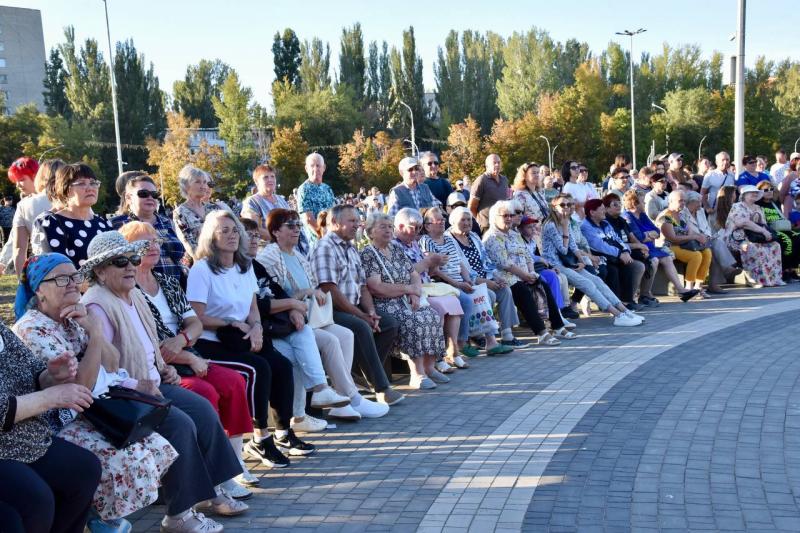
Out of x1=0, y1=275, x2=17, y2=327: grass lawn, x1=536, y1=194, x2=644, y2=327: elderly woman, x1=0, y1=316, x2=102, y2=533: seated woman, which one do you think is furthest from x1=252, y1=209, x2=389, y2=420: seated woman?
x1=0, y1=275, x2=17, y2=327: grass lawn

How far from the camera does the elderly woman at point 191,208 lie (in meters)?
6.82

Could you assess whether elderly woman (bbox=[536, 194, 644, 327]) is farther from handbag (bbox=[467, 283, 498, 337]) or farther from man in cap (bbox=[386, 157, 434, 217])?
handbag (bbox=[467, 283, 498, 337])

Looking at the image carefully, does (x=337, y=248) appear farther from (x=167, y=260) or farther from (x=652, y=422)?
(x=652, y=422)

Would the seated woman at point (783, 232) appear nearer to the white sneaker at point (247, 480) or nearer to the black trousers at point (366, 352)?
the black trousers at point (366, 352)

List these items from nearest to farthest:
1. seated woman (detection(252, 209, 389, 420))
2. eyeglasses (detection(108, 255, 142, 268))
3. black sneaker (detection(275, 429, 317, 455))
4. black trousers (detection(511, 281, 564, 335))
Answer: eyeglasses (detection(108, 255, 142, 268)), black sneaker (detection(275, 429, 317, 455)), seated woman (detection(252, 209, 389, 420)), black trousers (detection(511, 281, 564, 335))

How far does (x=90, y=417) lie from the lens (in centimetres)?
389

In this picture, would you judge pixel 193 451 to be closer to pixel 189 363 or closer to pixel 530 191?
pixel 189 363

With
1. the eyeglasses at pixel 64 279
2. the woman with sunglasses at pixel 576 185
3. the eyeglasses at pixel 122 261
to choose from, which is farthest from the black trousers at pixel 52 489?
the woman with sunglasses at pixel 576 185

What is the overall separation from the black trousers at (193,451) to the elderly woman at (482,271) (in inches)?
191

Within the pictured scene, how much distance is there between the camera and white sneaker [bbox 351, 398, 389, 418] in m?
6.50

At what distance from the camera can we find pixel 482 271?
9156 millimetres

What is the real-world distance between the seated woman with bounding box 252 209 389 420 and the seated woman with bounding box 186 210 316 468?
59 centimetres

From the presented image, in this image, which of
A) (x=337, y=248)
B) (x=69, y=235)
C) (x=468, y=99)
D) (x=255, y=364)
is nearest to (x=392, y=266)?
(x=337, y=248)

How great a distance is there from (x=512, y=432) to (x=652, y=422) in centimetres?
104
